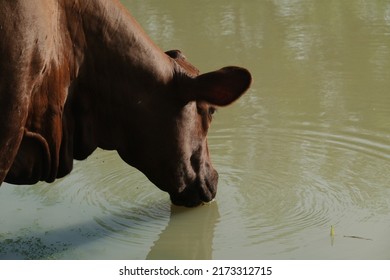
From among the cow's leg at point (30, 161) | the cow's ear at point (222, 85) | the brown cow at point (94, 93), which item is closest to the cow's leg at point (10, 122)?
the brown cow at point (94, 93)

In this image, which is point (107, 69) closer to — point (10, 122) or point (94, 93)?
point (94, 93)

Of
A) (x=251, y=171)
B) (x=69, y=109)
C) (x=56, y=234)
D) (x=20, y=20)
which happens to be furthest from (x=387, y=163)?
(x=20, y=20)

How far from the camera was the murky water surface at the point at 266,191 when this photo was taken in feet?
21.1

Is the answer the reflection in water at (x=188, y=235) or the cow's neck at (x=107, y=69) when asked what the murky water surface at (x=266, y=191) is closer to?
the reflection in water at (x=188, y=235)

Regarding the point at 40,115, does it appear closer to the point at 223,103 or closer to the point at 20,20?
the point at 20,20

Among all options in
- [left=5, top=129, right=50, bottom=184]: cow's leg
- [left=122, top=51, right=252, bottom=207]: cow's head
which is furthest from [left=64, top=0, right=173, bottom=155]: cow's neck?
[left=5, top=129, right=50, bottom=184]: cow's leg

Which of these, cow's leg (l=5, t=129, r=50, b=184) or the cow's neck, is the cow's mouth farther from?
cow's leg (l=5, t=129, r=50, b=184)

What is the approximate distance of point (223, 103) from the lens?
568 centimetres

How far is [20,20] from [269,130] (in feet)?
13.7

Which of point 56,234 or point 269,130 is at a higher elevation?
point 56,234

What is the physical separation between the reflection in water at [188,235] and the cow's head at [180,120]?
52cm

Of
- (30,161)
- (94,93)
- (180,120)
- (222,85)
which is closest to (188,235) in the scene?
(180,120)

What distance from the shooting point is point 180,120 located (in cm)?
572

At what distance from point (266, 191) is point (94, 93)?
2.26 m
